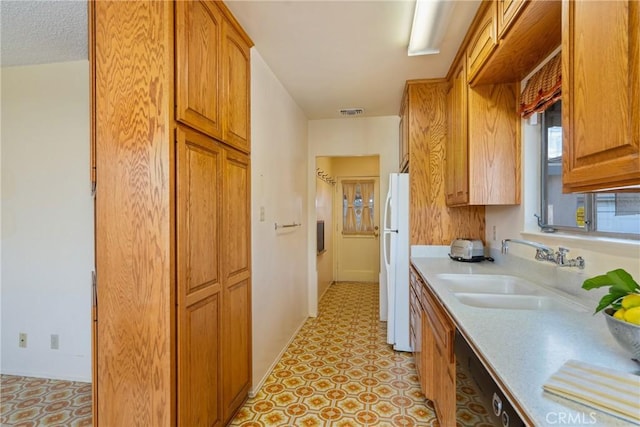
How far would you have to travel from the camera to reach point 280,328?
287cm

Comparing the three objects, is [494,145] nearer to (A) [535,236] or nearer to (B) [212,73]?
(A) [535,236]

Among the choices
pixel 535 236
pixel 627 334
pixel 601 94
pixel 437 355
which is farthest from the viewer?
pixel 535 236

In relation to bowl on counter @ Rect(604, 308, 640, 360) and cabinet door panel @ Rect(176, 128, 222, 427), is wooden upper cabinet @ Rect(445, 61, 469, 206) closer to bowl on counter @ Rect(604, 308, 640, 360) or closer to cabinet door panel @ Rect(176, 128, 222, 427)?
bowl on counter @ Rect(604, 308, 640, 360)

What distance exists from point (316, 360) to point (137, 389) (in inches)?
66.6

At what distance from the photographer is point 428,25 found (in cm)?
188

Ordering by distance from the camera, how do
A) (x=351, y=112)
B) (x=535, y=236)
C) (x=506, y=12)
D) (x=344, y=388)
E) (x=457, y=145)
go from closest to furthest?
(x=506, y=12)
(x=535, y=236)
(x=344, y=388)
(x=457, y=145)
(x=351, y=112)

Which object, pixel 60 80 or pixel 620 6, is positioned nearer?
pixel 620 6

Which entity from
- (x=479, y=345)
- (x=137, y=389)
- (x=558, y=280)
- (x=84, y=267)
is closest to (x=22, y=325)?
(x=84, y=267)

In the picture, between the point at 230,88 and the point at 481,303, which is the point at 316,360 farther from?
the point at 230,88

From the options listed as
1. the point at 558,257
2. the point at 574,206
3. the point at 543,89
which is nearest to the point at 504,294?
the point at 558,257

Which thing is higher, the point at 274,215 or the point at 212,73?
the point at 212,73

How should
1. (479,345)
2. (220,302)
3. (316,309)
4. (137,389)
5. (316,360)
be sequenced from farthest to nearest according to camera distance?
1. (316,309)
2. (316,360)
3. (220,302)
4. (137,389)
5. (479,345)

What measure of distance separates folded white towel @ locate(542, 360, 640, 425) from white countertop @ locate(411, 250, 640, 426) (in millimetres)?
15

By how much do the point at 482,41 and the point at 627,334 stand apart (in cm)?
169
